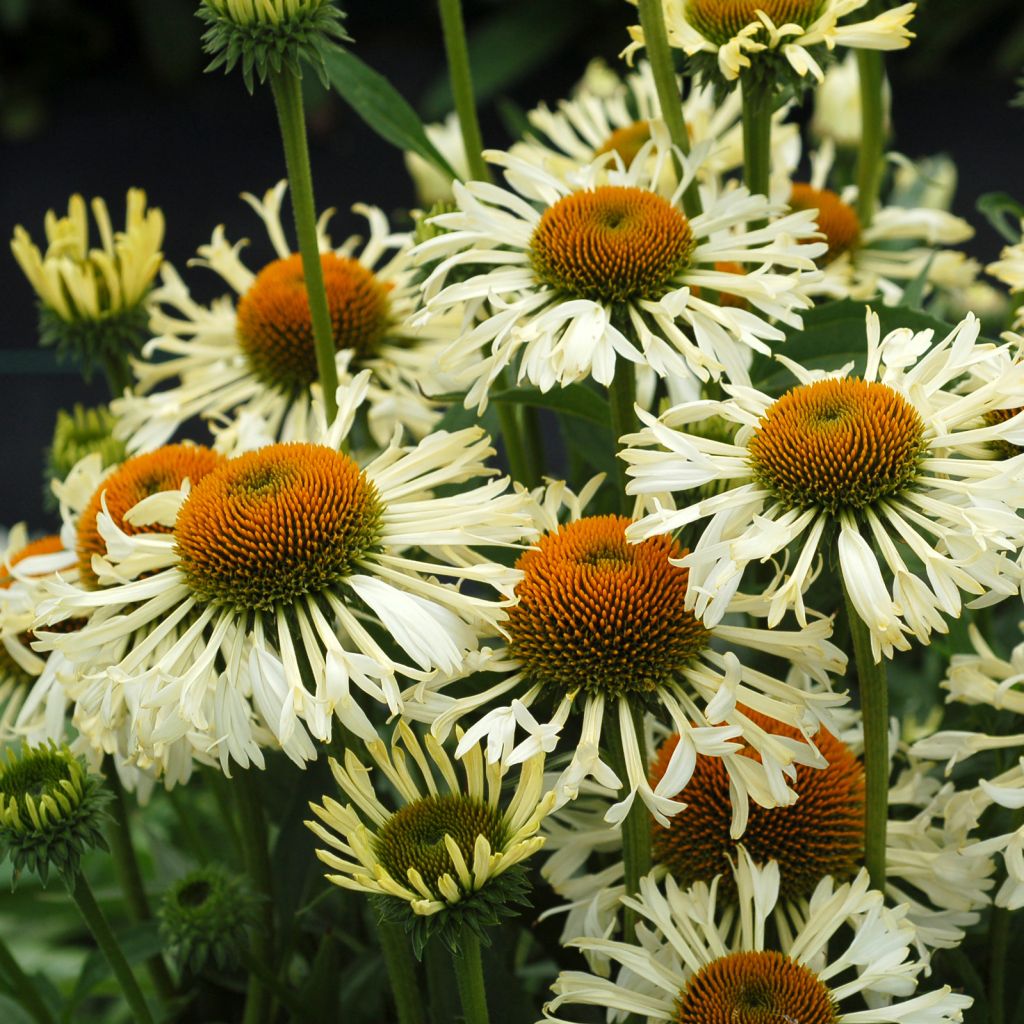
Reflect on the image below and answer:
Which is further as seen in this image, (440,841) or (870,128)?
(870,128)

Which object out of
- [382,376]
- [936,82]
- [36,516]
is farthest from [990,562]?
[936,82]

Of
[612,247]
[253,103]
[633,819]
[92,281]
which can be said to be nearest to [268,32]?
[612,247]

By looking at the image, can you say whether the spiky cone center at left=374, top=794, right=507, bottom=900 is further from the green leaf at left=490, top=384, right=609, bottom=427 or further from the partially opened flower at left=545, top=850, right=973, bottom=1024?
the green leaf at left=490, top=384, right=609, bottom=427

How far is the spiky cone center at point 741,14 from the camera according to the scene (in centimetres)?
77

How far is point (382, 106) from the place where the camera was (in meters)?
0.89

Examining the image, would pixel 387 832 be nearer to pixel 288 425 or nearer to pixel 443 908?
pixel 443 908

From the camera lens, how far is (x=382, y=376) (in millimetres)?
988

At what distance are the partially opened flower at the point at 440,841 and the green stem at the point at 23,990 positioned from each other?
0.29 m

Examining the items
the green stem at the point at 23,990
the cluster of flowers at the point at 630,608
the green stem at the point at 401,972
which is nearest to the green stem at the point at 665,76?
the cluster of flowers at the point at 630,608

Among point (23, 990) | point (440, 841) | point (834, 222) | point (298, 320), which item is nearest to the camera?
point (440, 841)

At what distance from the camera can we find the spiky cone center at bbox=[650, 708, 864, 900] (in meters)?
0.70

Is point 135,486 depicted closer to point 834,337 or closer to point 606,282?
point 606,282

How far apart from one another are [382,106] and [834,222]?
37 centimetres

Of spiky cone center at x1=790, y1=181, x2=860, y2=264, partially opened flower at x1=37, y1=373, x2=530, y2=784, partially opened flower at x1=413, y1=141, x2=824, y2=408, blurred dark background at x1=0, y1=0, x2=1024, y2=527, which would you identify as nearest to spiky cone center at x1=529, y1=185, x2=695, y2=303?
partially opened flower at x1=413, y1=141, x2=824, y2=408
